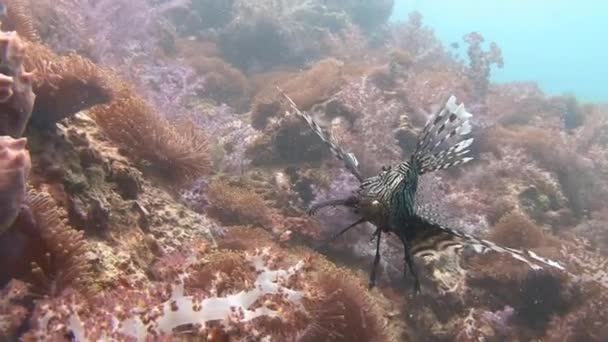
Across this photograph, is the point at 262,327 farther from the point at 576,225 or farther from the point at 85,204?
the point at 576,225

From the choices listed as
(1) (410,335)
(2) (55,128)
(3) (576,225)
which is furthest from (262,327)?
(3) (576,225)

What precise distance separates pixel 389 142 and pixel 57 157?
4.78 m

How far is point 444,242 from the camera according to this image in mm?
2430

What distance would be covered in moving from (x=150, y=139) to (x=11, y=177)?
2.12 meters

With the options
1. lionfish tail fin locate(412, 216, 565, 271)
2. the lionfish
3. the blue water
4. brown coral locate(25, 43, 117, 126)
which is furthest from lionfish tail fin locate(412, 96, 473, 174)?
the blue water

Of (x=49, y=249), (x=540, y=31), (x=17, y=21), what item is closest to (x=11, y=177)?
(x=49, y=249)

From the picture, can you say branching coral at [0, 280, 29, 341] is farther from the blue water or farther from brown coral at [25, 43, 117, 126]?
the blue water

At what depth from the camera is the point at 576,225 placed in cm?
797

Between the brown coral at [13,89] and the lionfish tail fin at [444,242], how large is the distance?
2118 millimetres

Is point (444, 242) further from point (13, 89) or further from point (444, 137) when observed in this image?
point (13, 89)

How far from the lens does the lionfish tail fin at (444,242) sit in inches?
89.5

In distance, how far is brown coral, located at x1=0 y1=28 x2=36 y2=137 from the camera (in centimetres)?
227

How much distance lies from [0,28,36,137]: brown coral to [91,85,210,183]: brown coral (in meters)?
1.40

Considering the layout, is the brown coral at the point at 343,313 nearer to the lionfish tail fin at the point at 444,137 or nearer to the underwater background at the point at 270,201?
the underwater background at the point at 270,201
